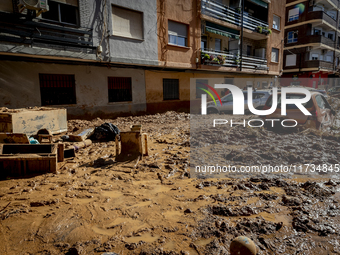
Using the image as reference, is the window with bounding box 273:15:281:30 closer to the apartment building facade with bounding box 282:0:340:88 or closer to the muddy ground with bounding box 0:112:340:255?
the apartment building facade with bounding box 282:0:340:88

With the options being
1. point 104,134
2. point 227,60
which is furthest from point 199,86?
point 104,134

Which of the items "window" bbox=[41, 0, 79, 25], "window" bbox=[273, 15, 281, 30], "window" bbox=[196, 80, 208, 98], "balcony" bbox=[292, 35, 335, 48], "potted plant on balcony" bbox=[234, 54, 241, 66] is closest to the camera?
"window" bbox=[41, 0, 79, 25]

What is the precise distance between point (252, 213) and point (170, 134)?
5601 millimetres

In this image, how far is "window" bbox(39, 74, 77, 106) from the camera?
33.9 feet

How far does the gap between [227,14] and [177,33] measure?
6.26 m

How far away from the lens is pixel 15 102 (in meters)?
9.54

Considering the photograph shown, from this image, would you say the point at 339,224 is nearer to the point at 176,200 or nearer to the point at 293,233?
the point at 293,233

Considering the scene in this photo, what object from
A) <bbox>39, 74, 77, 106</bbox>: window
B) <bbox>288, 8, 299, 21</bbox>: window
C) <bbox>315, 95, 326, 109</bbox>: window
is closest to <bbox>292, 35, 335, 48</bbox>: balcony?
<bbox>288, 8, 299, 21</bbox>: window

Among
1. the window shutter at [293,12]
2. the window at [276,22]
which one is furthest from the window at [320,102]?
the window shutter at [293,12]

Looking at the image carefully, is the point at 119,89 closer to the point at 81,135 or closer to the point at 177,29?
the point at 177,29

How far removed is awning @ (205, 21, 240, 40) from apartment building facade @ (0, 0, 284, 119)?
0.23 ft

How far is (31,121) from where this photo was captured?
7.14 metres

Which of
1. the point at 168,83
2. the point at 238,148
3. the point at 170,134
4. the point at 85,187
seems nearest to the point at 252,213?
the point at 85,187

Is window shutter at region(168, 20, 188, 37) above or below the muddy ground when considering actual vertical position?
above
